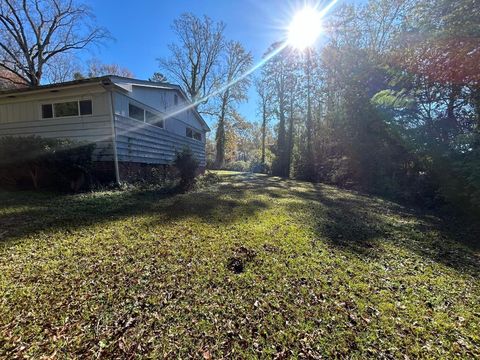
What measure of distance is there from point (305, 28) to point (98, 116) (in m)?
16.3

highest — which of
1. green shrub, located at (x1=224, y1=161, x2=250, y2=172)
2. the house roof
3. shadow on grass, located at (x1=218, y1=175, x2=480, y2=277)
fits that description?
the house roof

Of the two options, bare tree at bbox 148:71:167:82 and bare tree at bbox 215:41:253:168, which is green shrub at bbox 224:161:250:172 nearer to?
bare tree at bbox 215:41:253:168

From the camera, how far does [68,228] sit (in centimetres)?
452

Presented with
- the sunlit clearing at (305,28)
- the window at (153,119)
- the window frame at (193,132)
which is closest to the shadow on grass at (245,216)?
the window at (153,119)

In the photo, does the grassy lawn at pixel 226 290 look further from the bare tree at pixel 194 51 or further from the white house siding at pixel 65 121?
the bare tree at pixel 194 51

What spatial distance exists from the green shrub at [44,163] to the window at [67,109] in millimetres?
1658

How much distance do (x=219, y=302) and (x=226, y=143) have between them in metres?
31.0

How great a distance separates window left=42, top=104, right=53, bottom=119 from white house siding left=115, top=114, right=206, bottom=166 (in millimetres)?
2849

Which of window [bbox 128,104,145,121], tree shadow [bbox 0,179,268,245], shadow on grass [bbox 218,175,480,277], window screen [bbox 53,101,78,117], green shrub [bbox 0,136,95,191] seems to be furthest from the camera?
window [bbox 128,104,145,121]

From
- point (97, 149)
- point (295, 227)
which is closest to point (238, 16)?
point (97, 149)

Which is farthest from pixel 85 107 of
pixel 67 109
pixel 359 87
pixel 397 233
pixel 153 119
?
pixel 359 87

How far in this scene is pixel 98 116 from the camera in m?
8.41

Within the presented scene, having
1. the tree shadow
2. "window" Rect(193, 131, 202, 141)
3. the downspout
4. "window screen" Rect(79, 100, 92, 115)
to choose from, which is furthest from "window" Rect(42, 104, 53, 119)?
"window" Rect(193, 131, 202, 141)

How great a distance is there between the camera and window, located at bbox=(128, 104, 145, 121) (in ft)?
30.9
